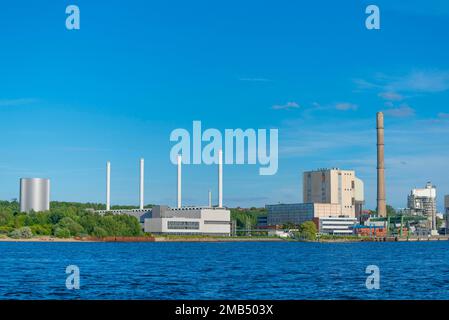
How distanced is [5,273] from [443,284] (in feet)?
127

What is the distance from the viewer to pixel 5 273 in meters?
62.2

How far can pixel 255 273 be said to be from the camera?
65000 millimetres

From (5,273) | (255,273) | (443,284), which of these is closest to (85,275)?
(5,273)

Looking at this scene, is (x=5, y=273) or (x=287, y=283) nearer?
(x=287, y=283)

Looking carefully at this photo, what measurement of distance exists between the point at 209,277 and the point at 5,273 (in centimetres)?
1936
